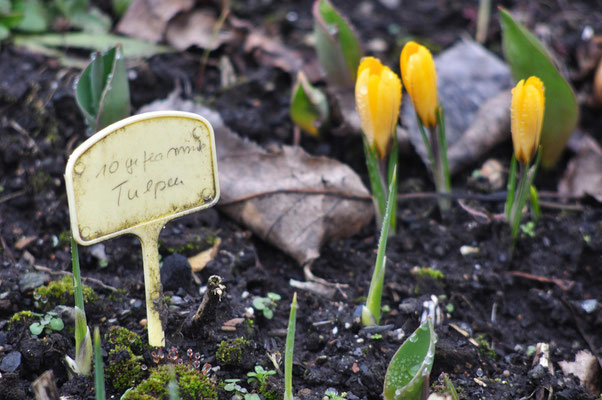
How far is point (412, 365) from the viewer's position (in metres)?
1.39

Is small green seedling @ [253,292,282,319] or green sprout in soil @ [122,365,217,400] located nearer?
green sprout in soil @ [122,365,217,400]

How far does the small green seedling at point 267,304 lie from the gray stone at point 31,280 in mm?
561

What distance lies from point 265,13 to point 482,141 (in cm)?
145

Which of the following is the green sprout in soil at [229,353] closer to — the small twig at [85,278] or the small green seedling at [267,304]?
the small green seedling at [267,304]

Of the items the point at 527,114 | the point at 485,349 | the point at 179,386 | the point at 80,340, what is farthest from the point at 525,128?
the point at 80,340

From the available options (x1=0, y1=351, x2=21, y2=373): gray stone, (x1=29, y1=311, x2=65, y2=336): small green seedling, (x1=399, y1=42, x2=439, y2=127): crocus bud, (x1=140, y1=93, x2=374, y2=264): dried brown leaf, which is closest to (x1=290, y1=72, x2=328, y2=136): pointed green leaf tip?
(x1=140, y1=93, x2=374, y2=264): dried brown leaf

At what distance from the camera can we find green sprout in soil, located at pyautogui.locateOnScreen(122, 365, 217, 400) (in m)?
1.40

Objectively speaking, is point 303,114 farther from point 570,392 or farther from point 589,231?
point 570,392

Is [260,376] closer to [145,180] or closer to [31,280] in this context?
[145,180]

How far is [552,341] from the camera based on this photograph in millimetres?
1811

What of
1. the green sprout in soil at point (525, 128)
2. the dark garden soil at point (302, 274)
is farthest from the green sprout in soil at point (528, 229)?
the green sprout in soil at point (525, 128)

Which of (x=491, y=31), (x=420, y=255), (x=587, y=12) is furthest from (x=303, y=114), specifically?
(x=587, y=12)

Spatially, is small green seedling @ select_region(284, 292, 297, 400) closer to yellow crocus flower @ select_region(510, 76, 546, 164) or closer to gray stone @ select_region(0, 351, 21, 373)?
gray stone @ select_region(0, 351, 21, 373)

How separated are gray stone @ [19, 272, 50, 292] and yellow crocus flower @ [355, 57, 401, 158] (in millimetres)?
975
